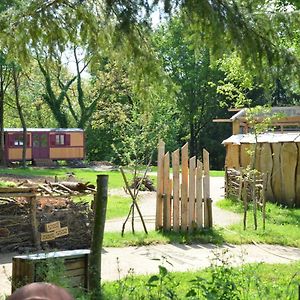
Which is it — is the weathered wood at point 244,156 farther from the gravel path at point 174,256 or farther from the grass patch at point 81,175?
the gravel path at point 174,256

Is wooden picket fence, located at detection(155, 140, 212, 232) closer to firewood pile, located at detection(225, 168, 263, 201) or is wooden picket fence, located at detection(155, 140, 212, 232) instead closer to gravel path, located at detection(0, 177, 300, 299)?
gravel path, located at detection(0, 177, 300, 299)

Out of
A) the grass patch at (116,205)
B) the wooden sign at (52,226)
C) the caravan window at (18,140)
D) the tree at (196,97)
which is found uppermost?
the tree at (196,97)

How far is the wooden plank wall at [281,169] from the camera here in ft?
55.8

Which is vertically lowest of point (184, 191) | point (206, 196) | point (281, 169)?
point (206, 196)

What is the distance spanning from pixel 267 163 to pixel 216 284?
561 inches

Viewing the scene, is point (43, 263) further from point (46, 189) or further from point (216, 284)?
point (46, 189)

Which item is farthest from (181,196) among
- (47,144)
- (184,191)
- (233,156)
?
(47,144)

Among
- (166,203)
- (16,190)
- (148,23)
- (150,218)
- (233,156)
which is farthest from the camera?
(233,156)

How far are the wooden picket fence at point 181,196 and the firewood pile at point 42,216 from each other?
5.41 feet

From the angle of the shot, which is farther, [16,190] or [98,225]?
[16,190]

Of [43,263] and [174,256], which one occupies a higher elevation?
[43,263]

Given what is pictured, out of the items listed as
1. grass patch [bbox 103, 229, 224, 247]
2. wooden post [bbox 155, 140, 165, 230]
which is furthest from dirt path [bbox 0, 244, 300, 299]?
wooden post [bbox 155, 140, 165, 230]

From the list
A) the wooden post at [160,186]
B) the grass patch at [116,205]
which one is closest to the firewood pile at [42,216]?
the wooden post at [160,186]

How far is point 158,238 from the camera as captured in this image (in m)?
10.8
